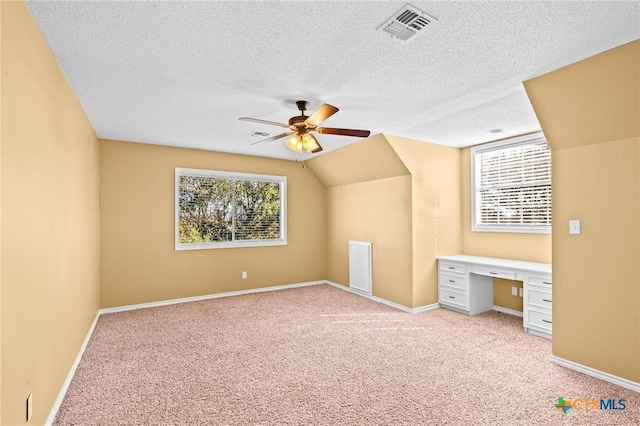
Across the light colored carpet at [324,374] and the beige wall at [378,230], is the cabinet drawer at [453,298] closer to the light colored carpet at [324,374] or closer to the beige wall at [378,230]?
the light colored carpet at [324,374]

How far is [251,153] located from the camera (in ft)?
18.6

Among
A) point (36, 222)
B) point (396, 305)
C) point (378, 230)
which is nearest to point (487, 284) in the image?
point (396, 305)

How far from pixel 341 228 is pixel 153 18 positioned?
481 centimetres

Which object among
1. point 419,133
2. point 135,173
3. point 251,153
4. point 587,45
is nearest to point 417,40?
point 587,45

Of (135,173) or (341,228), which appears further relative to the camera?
(341,228)

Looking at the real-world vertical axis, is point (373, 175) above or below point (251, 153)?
below

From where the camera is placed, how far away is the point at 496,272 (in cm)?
416

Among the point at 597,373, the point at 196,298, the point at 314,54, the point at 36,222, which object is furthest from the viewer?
the point at 196,298

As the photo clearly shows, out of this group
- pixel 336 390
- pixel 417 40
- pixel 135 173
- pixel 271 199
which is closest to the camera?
pixel 417 40

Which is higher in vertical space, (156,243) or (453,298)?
(156,243)

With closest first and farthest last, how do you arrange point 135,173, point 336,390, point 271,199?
point 336,390, point 135,173, point 271,199

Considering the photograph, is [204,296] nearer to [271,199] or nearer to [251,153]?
[271,199]

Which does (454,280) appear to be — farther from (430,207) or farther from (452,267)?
(430,207)

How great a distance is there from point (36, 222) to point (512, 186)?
509 centimetres
